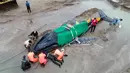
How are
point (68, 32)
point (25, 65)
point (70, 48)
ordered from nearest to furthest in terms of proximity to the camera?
point (25, 65)
point (70, 48)
point (68, 32)

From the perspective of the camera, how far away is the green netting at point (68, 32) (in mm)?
14473

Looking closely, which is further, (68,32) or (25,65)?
(68,32)

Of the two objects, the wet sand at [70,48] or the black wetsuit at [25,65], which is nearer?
the black wetsuit at [25,65]

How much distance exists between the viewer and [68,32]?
48.6ft

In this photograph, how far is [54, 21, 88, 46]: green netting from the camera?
47.5 feet

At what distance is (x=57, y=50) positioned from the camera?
13.4 meters

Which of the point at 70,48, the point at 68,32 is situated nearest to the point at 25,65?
the point at 70,48

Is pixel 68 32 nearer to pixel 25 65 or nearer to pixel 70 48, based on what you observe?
pixel 70 48

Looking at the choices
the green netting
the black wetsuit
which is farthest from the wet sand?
the green netting

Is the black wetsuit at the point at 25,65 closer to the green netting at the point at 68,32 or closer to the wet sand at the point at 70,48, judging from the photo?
the wet sand at the point at 70,48

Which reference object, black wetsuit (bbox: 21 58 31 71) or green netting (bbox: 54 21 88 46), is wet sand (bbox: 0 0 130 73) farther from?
green netting (bbox: 54 21 88 46)

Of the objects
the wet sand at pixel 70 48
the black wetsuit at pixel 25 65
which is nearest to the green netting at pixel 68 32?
the wet sand at pixel 70 48

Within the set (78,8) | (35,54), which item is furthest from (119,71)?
(78,8)

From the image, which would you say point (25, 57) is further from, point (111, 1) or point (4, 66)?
point (111, 1)
